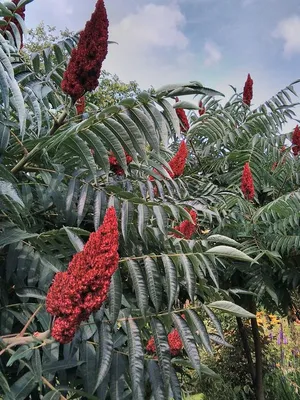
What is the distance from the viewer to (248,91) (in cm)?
407

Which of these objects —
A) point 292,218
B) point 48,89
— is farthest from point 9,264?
point 292,218

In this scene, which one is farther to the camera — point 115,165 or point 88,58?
point 115,165

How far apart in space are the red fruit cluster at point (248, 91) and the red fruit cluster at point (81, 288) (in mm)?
3356

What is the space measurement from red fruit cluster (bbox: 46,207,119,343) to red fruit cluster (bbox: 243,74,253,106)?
11.0 feet

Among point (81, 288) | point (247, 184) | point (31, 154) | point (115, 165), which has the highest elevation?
point (247, 184)

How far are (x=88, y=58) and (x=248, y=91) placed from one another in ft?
8.93

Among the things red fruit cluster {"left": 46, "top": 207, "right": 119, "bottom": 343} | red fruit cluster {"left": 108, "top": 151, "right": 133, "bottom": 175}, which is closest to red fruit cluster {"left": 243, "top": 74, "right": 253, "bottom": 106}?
red fruit cluster {"left": 108, "top": 151, "right": 133, "bottom": 175}

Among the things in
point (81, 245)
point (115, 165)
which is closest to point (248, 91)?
point (115, 165)

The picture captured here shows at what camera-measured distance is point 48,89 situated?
1.70m

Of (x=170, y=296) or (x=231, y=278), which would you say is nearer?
(x=170, y=296)

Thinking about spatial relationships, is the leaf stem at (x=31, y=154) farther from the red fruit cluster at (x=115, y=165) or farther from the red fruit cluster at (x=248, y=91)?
the red fruit cluster at (x=248, y=91)

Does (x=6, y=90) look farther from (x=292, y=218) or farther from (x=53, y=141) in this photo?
(x=292, y=218)

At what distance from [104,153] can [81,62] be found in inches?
13.8

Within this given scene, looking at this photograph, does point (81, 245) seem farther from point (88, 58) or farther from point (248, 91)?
point (248, 91)
